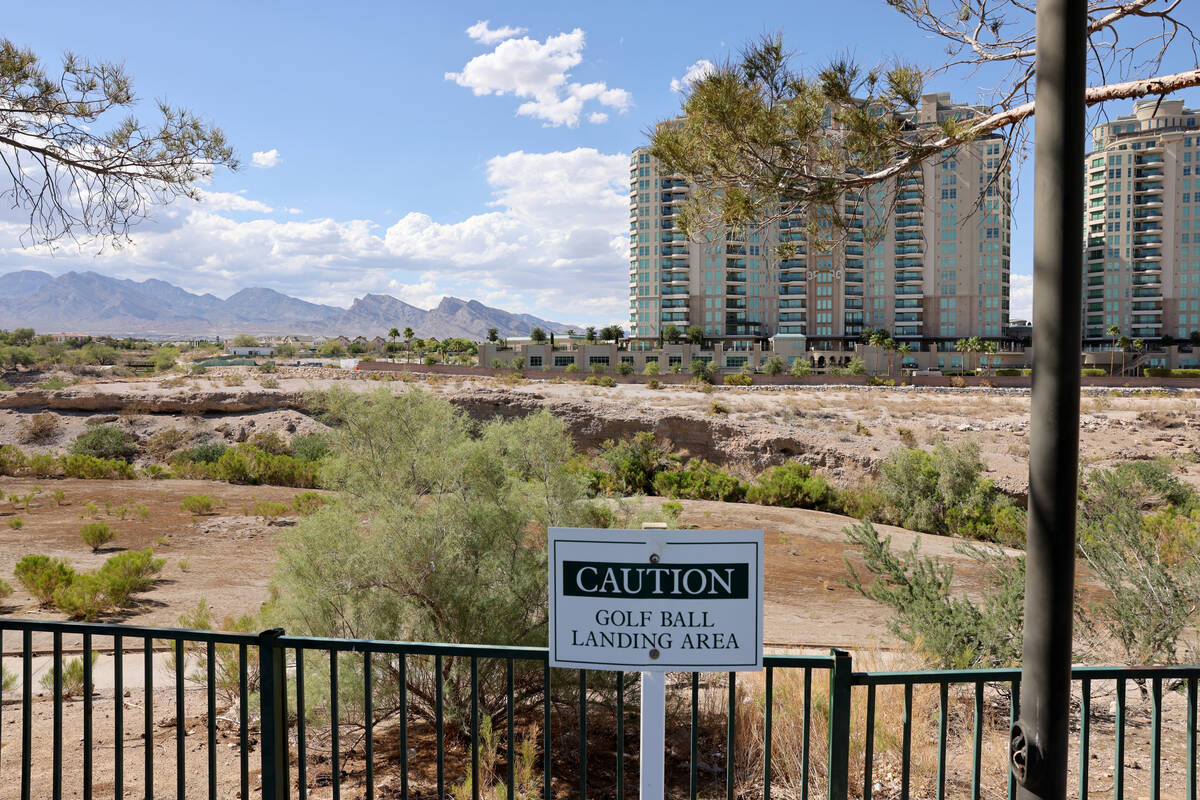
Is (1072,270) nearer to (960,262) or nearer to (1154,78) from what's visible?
(1154,78)

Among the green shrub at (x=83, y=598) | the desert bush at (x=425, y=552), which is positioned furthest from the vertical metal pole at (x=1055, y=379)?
the green shrub at (x=83, y=598)

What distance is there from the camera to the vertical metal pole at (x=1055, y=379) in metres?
1.99

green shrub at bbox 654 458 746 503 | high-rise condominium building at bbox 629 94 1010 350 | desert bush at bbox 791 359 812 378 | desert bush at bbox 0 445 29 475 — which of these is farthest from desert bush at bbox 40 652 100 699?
high-rise condominium building at bbox 629 94 1010 350

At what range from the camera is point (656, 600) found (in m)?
2.31

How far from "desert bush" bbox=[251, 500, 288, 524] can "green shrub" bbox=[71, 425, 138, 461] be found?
45.8 feet

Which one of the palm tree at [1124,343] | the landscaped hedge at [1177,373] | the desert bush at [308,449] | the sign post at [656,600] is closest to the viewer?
the sign post at [656,600]

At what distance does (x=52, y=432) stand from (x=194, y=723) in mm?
32131

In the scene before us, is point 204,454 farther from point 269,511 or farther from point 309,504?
point 309,504

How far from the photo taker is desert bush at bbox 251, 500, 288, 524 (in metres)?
17.5

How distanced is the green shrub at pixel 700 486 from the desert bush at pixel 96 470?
17617mm

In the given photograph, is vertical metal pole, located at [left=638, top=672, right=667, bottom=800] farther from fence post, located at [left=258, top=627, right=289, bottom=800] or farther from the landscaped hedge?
the landscaped hedge

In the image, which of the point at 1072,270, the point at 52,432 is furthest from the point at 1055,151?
the point at 52,432

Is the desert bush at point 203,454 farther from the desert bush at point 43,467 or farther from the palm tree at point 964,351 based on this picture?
the palm tree at point 964,351

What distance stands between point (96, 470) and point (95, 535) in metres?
12.3
